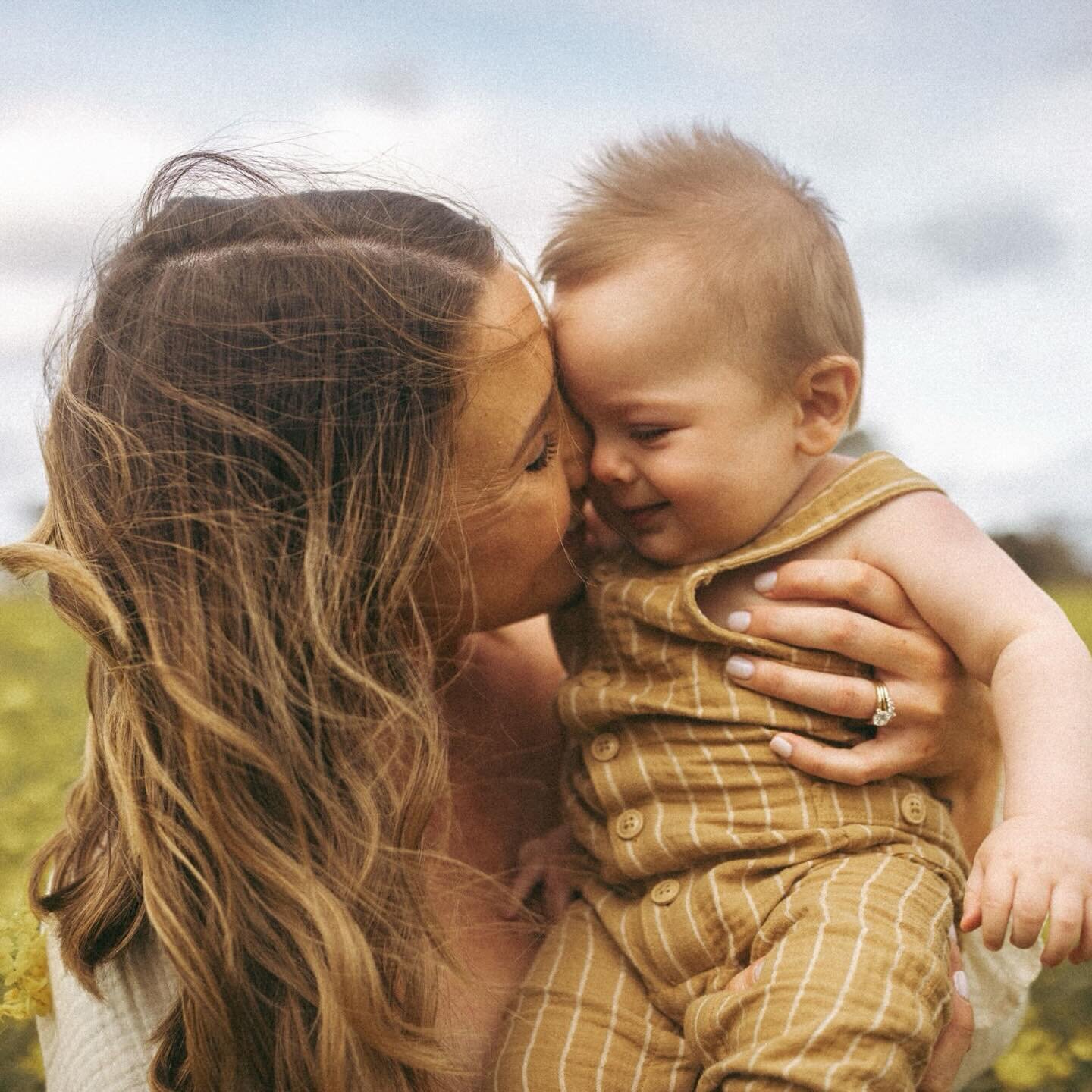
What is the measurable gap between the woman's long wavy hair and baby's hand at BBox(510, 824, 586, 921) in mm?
350

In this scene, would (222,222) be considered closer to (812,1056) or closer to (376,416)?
(376,416)

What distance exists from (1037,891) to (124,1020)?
50.8 inches

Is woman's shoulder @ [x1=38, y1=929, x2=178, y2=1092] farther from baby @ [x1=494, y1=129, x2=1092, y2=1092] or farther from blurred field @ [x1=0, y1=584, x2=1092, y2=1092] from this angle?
blurred field @ [x1=0, y1=584, x2=1092, y2=1092]

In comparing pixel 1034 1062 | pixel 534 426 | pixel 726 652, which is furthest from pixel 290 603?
pixel 1034 1062

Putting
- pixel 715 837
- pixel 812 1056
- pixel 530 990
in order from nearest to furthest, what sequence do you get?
pixel 812 1056 → pixel 715 837 → pixel 530 990

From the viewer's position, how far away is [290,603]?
5.38 ft

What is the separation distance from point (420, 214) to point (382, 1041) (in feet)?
3.87

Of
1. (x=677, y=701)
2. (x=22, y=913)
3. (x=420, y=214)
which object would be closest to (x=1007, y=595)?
(x=677, y=701)

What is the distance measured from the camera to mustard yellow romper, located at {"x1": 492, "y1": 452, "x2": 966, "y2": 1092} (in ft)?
5.11

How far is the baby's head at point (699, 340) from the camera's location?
1.80 m

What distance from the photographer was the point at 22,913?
2.15 meters

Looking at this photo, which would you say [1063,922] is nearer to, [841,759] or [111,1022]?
[841,759]

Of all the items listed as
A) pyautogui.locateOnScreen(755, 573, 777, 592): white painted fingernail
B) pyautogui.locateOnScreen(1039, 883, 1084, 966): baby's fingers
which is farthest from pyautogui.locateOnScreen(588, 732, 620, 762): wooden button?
pyautogui.locateOnScreen(1039, 883, 1084, 966): baby's fingers

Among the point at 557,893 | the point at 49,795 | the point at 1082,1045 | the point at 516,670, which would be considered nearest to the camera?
the point at 557,893
